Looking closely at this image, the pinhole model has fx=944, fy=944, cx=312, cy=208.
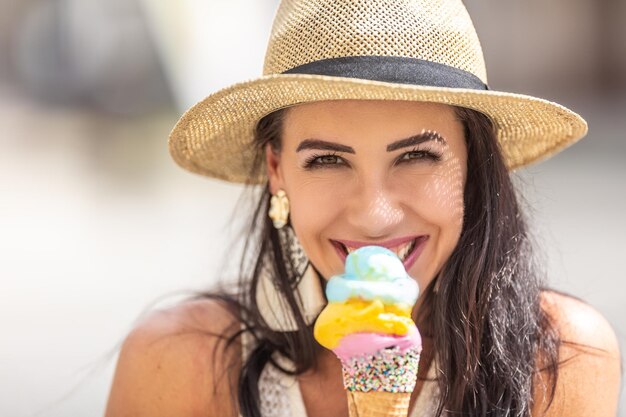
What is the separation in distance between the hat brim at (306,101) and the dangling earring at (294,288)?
274mm

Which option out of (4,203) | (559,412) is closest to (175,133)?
(559,412)

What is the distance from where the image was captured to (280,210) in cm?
289

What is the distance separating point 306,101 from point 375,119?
0.21 metres

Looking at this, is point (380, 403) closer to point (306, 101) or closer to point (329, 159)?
point (329, 159)

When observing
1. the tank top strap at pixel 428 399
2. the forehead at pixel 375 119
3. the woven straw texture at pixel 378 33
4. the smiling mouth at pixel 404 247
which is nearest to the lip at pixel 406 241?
the smiling mouth at pixel 404 247

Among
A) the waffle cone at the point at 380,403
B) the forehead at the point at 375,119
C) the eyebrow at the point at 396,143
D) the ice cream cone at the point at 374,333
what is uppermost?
the forehead at the point at 375,119

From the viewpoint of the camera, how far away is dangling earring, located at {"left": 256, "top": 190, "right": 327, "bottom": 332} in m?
2.91

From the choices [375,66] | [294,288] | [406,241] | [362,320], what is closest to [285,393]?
[294,288]

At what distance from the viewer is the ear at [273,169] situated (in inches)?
115

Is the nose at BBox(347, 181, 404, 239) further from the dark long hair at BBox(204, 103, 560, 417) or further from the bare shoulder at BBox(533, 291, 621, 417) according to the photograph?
the bare shoulder at BBox(533, 291, 621, 417)

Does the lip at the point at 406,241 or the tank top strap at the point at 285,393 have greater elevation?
the lip at the point at 406,241

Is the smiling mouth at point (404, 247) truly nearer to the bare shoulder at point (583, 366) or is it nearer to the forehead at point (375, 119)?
the forehead at point (375, 119)

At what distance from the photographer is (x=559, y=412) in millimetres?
2883

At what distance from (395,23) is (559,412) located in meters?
1.29
